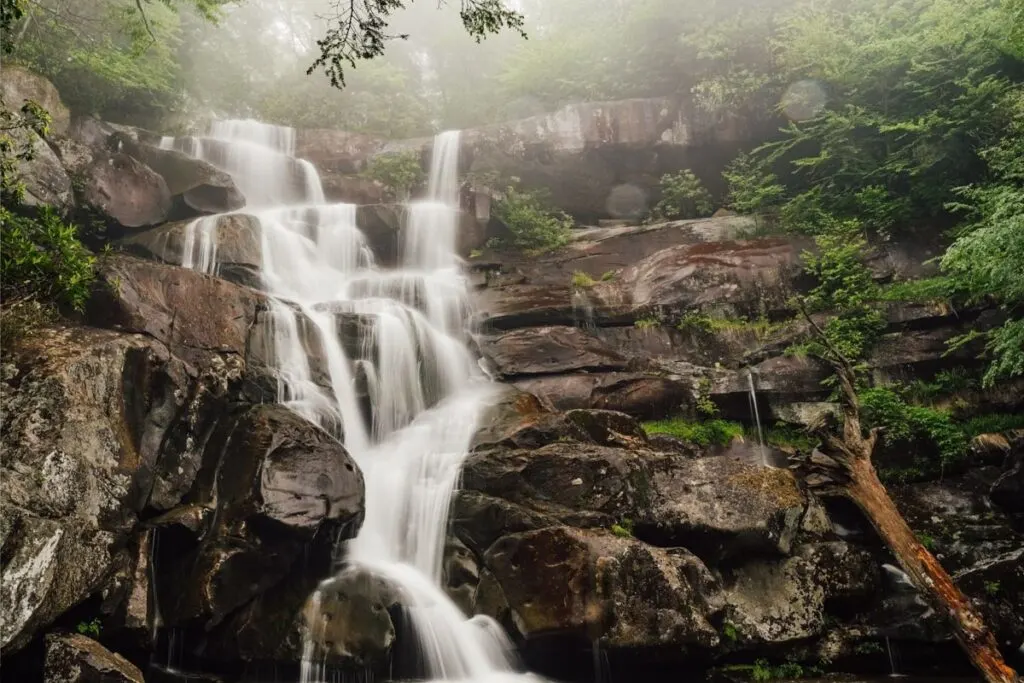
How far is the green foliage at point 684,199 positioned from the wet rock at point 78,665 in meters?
17.4

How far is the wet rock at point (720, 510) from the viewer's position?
27.2 ft

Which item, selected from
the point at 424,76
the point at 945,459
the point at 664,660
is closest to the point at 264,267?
the point at 664,660

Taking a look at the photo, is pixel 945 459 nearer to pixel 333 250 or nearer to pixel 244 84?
pixel 333 250

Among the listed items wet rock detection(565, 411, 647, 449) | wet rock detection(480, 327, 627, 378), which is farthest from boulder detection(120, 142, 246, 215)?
wet rock detection(565, 411, 647, 449)

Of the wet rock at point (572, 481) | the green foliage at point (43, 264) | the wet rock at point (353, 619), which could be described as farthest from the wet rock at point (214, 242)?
the wet rock at point (353, 619)

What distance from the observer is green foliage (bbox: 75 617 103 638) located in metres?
6.30

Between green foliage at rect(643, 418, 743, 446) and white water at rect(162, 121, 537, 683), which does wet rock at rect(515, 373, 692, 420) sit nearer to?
green foliage at rect(643, 418, 743, 446)

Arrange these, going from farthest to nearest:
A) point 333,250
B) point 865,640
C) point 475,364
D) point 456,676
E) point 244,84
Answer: point 244,84
point 333,250
point 475,364
point 865,640
point 456,676

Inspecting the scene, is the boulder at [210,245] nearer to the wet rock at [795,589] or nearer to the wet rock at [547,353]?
the wet rock at [547,353]

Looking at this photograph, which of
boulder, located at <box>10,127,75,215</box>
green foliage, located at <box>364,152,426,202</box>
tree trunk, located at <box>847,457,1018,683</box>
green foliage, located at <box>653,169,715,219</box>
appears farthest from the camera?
green foliage, located at <box>364,152,426,202</box>

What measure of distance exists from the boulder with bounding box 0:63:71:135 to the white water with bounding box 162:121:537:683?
3660mm

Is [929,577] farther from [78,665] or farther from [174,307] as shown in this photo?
[174,307]

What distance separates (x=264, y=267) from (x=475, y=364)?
17.1 feet

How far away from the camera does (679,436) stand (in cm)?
1203
